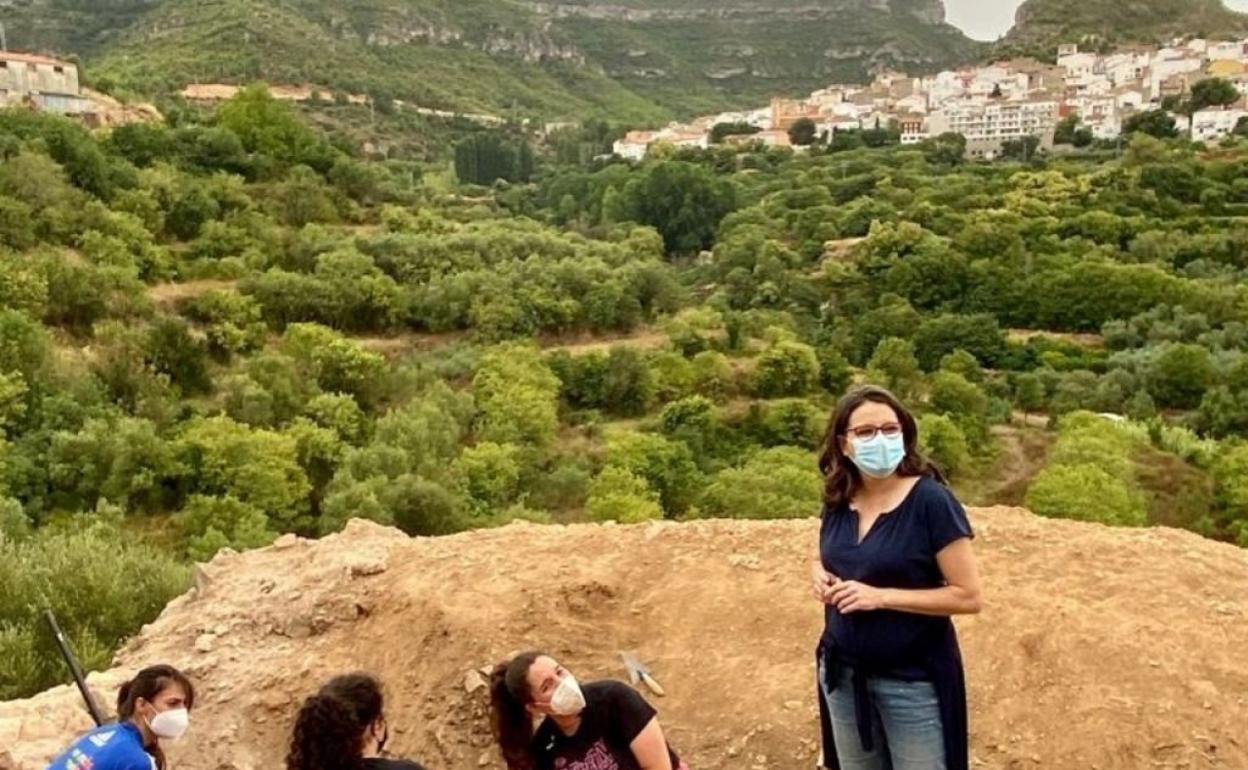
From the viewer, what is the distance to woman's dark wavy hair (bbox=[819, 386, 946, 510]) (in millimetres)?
3057

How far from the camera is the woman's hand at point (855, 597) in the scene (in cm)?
286

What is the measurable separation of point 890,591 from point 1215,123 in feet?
218

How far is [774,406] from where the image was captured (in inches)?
1022

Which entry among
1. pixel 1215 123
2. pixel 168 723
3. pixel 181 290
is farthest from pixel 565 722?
pixel 1215 123

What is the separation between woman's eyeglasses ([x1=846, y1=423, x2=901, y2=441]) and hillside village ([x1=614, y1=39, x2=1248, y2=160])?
6398cm

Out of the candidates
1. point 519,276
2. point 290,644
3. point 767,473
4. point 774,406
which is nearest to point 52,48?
point 519,276

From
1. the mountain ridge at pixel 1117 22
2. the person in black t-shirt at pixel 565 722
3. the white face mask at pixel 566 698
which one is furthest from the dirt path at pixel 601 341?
the mountain ridge at pixel 1117 22

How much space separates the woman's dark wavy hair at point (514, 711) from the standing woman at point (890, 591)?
93 centimetres

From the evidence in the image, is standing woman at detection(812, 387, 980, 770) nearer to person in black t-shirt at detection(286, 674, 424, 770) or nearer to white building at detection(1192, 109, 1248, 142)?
person in black t-shirt at detection(286, 674, 424, 770)

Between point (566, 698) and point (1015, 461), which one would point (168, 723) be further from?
point (1015, 461)

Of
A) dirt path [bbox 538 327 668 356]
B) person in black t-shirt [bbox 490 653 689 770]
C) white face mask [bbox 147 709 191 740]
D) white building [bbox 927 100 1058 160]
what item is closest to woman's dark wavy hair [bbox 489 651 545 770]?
person in black t-shirt [bbox 490 653 689 770]

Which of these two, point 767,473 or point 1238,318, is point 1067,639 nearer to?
point 767,473

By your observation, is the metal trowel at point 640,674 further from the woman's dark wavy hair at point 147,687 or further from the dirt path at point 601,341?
the dirt path at point 601,341

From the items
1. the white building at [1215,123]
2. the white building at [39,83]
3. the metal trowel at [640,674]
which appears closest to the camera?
the metal trowel at [640,674]
